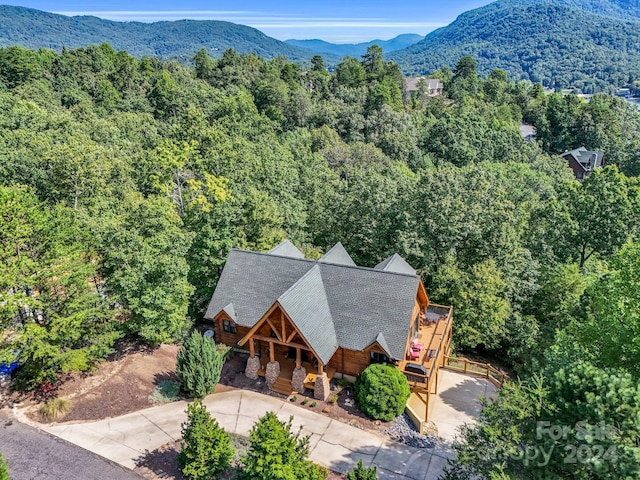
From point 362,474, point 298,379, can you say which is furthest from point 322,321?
point 362,474

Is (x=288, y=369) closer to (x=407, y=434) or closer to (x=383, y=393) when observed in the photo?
(x=383, y=393)

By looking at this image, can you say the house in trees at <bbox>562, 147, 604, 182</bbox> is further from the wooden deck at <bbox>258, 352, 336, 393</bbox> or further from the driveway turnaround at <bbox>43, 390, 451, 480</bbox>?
the driveway turnaround at <bbox>43, 390, 451, 480</bbox>

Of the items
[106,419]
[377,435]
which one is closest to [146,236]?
[106,419]

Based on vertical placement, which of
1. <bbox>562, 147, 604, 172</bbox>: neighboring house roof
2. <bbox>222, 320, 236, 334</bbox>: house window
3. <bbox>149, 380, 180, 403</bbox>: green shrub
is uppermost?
<bbox>562, 147, 604, 172</bbox>: neighboring house roof

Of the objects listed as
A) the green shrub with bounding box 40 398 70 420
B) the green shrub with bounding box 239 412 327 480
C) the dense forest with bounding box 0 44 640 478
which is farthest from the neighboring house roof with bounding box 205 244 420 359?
the green shrub with bounding box 40 398 70 420

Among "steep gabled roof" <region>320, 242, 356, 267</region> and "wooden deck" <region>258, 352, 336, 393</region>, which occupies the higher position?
"steep gabled roof" <region>320, 242, 356, 267</region>

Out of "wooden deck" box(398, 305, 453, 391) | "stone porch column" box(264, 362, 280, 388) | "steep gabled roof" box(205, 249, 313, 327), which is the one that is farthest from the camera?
"steep gabled roof" box(205, 249, 313, 327)
